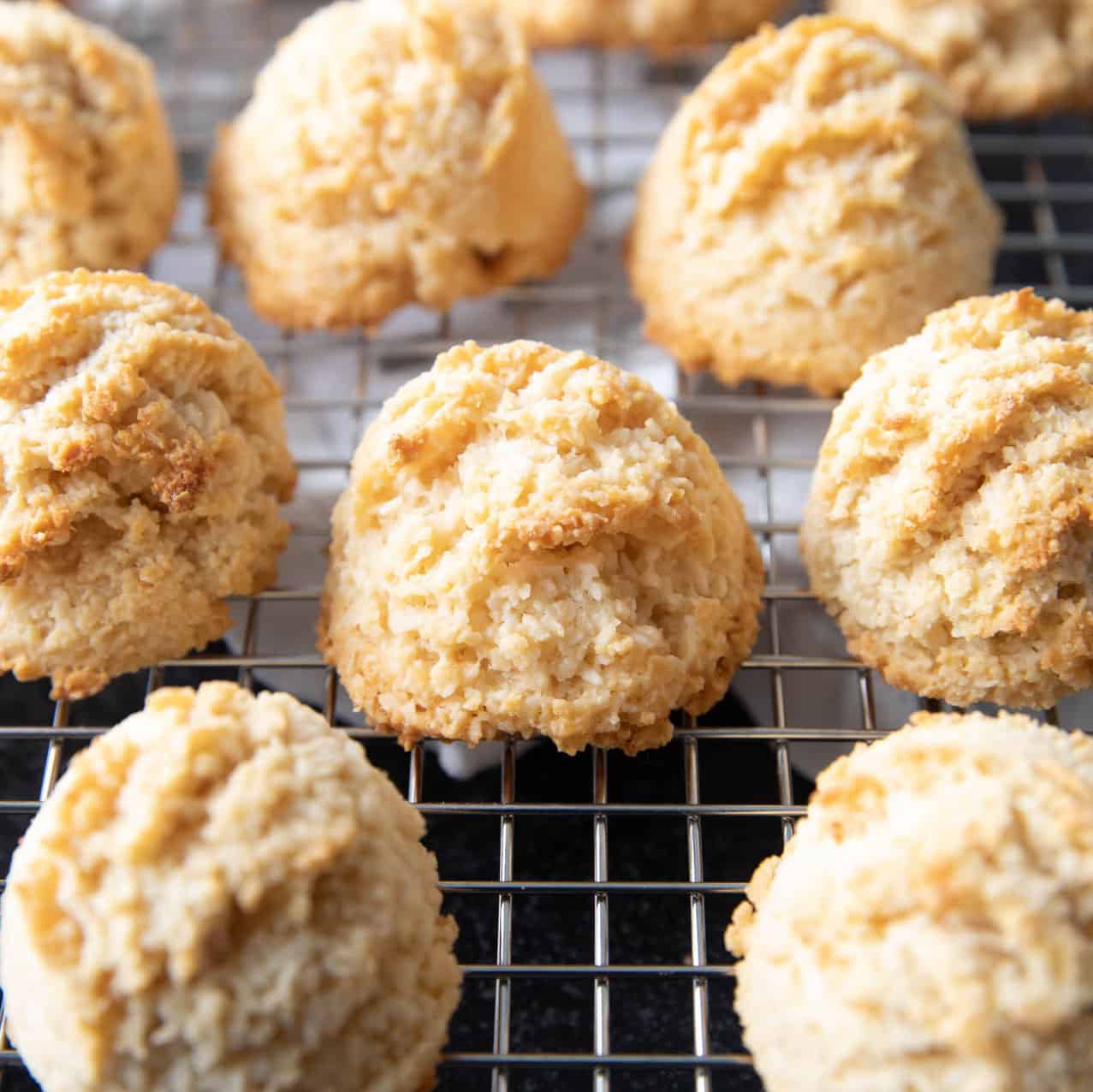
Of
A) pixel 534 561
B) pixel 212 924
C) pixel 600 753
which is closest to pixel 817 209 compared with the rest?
pixel 534 561

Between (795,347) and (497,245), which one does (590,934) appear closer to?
(795,347)

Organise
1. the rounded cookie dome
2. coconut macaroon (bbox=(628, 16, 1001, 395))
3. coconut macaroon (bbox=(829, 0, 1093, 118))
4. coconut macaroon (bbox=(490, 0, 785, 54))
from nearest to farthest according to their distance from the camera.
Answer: the rounded cookie dome, coconut macaroon (bbox=(628, 16, 1001, 395)), coconut macaroon (bbox=(829, 0, 1093, 118)), coconut macaroon (bbox=(490, 0, 785, 54))

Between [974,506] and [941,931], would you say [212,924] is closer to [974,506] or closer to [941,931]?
[941,931]

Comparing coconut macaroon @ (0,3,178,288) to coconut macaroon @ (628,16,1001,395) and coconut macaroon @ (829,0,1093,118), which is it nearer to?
coconut macaroon @ (628,16,1001,395)

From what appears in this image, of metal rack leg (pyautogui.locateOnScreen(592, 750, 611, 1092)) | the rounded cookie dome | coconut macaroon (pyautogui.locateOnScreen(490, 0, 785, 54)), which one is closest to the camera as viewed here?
metal rack leg (pyautogui.locateOnScreen(592, 750, 611, 1092))

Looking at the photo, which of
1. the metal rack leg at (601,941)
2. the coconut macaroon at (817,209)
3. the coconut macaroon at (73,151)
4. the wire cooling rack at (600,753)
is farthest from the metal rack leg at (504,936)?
the coconut macaroon at (73,151)

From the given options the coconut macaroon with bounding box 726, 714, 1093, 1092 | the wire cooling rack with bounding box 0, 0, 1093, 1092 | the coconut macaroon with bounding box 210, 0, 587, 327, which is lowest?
the wire cooling rack with bounding box 0, 0, 1093, 1092

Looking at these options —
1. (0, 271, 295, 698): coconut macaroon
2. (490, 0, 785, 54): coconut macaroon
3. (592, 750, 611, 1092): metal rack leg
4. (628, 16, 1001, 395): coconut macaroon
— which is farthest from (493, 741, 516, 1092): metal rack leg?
(490, 0, 785, 54): coconut macaroon
